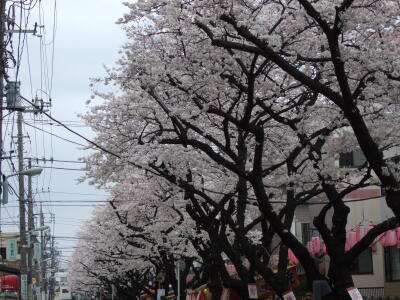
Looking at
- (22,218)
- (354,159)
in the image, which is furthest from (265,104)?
(22,218)

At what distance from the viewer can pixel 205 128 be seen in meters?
19.8

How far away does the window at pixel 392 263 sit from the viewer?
95.5 ft

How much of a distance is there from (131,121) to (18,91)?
3587 mm

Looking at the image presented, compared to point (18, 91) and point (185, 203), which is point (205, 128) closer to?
point (185, 203)

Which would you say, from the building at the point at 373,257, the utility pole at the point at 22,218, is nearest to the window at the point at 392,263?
the building at the point at 373,257

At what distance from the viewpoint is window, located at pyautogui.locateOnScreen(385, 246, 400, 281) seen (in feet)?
95.5

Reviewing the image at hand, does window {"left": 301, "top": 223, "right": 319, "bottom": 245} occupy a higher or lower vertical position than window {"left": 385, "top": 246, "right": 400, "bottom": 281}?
higher

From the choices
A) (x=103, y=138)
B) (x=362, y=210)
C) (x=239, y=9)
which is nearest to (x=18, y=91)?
(x=103, y=138)

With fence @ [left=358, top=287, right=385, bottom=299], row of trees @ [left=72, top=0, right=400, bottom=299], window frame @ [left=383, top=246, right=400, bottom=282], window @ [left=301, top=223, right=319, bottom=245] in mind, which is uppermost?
row of trees @ [left=72, top=0, right=400, bottom=299]

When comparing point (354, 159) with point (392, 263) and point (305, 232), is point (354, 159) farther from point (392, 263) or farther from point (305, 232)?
point (305, 232)

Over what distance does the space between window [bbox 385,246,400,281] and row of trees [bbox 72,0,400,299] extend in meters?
9.28

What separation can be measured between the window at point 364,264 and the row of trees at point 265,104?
35.9 ft

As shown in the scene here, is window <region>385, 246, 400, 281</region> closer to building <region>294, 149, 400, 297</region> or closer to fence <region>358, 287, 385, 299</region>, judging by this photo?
building <region>294, 149, 400, 297</region>

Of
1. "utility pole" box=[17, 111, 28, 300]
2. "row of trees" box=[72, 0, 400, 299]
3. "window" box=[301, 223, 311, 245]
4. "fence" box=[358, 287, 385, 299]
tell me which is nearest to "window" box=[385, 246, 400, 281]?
"fence" box=[358, 287, 385, 299]
